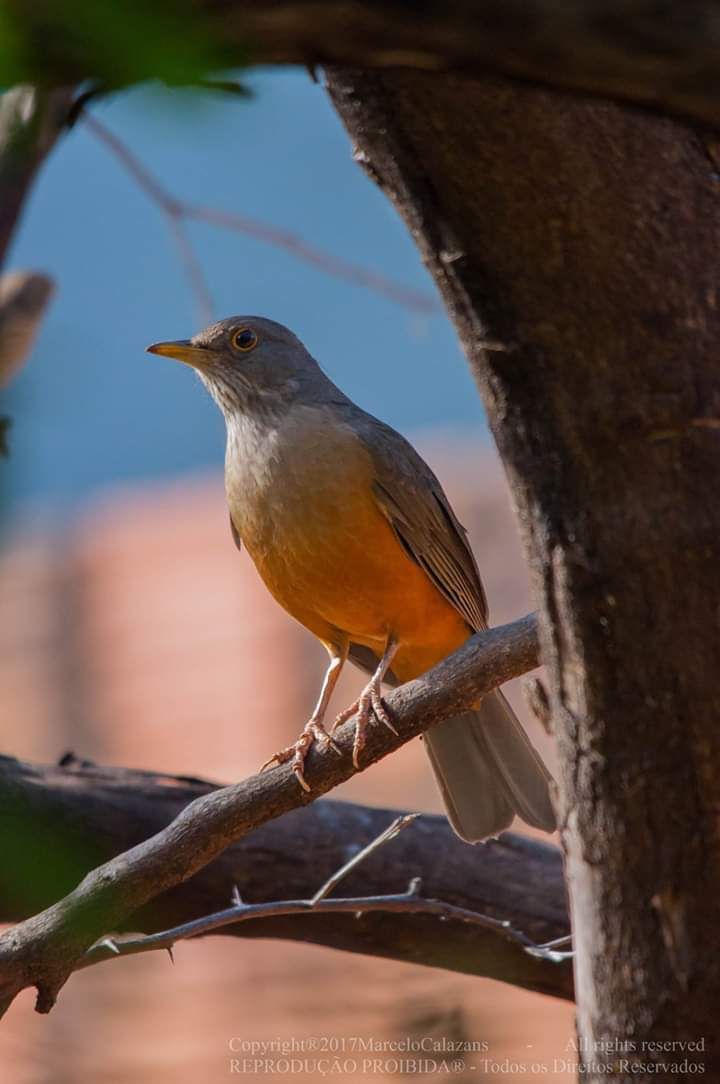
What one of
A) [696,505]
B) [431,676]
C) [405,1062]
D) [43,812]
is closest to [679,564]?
[696,505]

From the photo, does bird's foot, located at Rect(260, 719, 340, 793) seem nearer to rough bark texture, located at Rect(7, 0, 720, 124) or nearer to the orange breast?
the orange breast

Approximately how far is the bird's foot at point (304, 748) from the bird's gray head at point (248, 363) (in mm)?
1481

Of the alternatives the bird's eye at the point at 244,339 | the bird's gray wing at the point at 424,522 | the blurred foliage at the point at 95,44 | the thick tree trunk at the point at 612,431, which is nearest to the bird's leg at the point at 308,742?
Answer: the bird's gray wing at the point at 424,522

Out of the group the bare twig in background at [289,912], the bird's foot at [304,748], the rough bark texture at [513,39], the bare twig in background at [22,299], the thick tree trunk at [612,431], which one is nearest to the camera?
the rough bark texture at [513,39]

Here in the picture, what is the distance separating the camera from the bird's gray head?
499cm

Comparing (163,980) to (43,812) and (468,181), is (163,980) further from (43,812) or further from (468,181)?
(468,181)

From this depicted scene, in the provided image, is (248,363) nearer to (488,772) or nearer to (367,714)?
(488,772)

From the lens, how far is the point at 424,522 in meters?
4.44

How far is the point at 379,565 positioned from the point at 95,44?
139 inches

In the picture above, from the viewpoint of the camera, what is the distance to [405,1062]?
3072mm

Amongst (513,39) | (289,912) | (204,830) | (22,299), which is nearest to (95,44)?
(513,39)

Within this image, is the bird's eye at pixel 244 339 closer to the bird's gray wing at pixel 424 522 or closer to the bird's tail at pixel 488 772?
the bird's gray wing at pixel 424 522

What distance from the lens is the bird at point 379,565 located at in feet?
14.1

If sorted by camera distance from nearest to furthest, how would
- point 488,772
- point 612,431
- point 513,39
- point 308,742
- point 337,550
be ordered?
point 513,39, point 612,431, point 308,742, point 337,550, point 488,772
